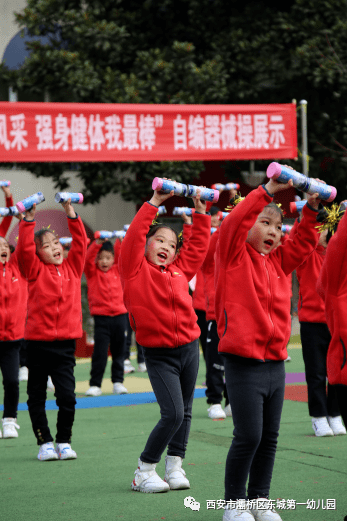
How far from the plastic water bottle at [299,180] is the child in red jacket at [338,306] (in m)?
0.25

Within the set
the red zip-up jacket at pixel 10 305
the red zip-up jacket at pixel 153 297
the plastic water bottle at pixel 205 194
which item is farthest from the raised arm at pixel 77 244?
the plastic water bottle at pixel 205 194

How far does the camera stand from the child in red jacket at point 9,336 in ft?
23.6

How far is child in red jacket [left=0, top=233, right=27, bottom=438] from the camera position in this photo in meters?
7.19

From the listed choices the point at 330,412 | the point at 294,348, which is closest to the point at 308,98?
the point at 294,348

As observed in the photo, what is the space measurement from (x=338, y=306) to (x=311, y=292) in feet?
9.98

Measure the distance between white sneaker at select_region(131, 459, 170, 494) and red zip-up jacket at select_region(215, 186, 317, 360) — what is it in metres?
1.34

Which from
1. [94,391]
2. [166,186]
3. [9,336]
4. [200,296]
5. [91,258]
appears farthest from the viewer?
[94,391]

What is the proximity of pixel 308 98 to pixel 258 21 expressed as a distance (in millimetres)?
2190

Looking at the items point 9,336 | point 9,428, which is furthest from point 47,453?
point 9,336

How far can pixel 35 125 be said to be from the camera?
1215 cm

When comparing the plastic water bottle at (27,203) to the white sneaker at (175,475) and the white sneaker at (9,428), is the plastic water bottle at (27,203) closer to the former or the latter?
the white sneaker at (175,475)

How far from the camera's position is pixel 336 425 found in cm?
701

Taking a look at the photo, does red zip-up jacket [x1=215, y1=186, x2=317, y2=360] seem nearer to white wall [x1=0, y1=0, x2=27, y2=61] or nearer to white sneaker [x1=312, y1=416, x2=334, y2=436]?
white sneaker [x1=312, y1=416, x2=334, y2=436]

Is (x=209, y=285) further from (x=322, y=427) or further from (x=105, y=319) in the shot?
(x=105, y=319)
